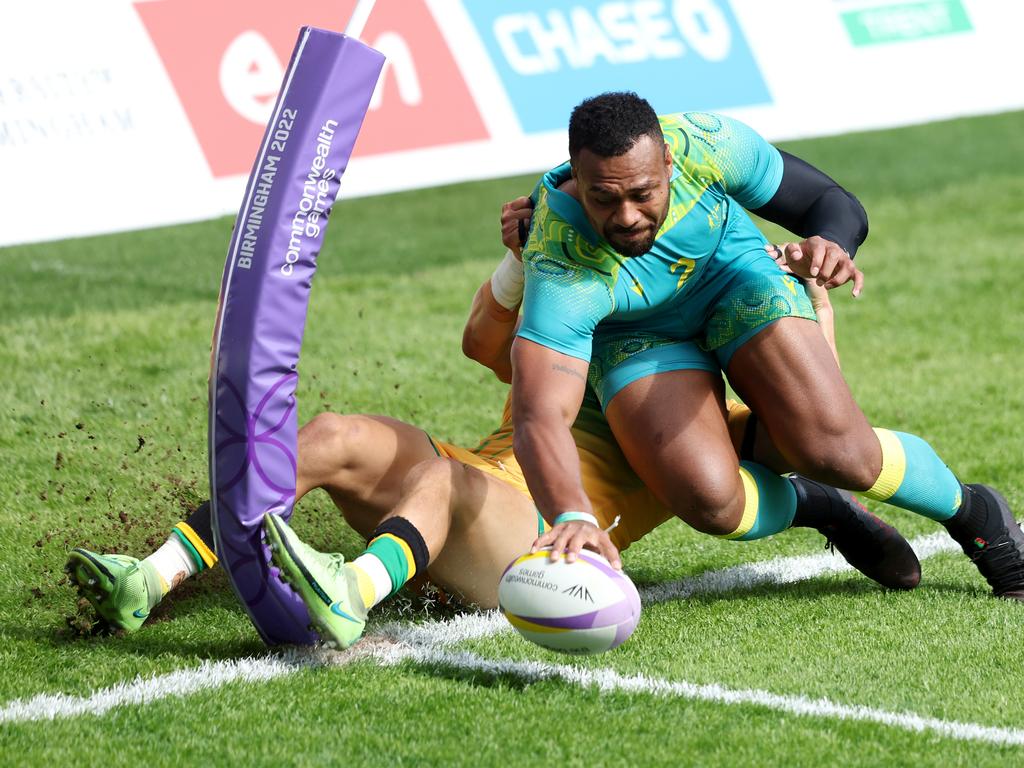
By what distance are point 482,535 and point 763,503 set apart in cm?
97

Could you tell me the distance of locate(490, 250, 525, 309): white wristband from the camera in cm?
508

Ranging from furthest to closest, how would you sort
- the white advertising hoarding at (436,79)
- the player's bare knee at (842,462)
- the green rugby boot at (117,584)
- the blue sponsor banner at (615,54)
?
the blue sponsor banner at (615,54), the white advertising hoarding at (436,79), the player's bare knee at (842,462), the green rugby boot at (117,584)

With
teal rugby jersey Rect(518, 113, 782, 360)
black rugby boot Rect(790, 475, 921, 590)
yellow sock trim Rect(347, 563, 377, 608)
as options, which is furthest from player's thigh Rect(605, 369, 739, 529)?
yellow sock trim Rect(347, 563, 377, 608)

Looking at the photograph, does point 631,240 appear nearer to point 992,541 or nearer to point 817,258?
point 817,258

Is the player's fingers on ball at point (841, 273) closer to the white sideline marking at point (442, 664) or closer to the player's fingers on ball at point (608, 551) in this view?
the player's fingers on ball at point (608, 551)

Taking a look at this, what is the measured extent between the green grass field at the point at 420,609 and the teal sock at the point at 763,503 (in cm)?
27

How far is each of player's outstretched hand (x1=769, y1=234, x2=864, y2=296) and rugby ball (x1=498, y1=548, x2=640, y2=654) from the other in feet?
3.88

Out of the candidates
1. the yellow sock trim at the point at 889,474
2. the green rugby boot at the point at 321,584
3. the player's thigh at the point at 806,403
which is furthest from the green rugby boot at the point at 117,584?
the yellow sock trim at the point at 889,474

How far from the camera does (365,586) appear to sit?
4.17m

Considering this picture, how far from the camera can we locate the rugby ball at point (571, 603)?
156 inches

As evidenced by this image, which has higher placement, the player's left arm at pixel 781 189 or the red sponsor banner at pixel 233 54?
the red sponsor banner at pixel 233 54

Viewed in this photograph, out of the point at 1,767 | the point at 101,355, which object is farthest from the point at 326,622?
the point at 101,355

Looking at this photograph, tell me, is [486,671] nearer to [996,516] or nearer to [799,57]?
[996,516]

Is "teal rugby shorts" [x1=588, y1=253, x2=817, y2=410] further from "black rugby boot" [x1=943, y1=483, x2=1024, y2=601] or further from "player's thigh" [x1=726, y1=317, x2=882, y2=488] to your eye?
"black rugby boot" [x1=943, y1=483, x2=1024, y2=601]
